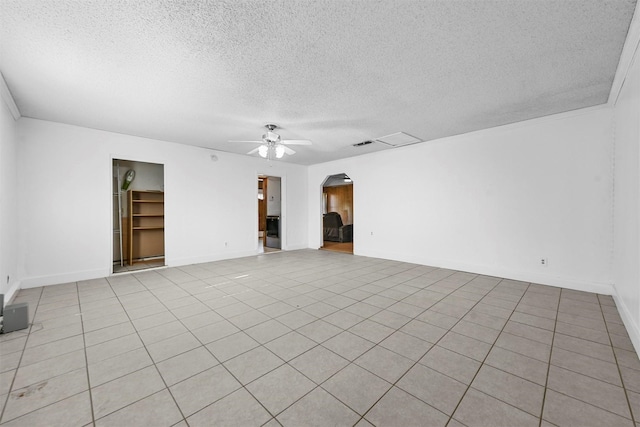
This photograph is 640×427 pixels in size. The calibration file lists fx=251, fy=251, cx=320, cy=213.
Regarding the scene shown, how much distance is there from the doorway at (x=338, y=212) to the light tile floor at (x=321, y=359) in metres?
5.17

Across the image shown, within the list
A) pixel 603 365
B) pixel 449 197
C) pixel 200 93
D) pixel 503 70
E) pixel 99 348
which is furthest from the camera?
pixel 449 197

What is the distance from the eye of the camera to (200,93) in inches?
121

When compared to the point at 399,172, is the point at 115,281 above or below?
below

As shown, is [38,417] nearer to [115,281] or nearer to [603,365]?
[115,281]

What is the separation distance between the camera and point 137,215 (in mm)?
5734

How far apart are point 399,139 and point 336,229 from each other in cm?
459

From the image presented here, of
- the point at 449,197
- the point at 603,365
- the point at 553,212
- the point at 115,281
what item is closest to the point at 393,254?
the point at 449,197

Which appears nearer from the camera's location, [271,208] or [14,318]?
[14,318]

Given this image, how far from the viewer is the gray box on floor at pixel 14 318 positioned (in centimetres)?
241

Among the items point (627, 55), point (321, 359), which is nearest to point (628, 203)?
point (627, 55)

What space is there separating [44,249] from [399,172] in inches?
261

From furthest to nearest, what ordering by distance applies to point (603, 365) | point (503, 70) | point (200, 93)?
point (200, 93) < point (503, 70) < point (603, 365)

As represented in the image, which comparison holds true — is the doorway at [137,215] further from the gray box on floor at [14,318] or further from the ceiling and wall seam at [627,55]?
the ceiling and wall seam at [627,55]

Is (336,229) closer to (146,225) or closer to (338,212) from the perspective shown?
(338,212)
